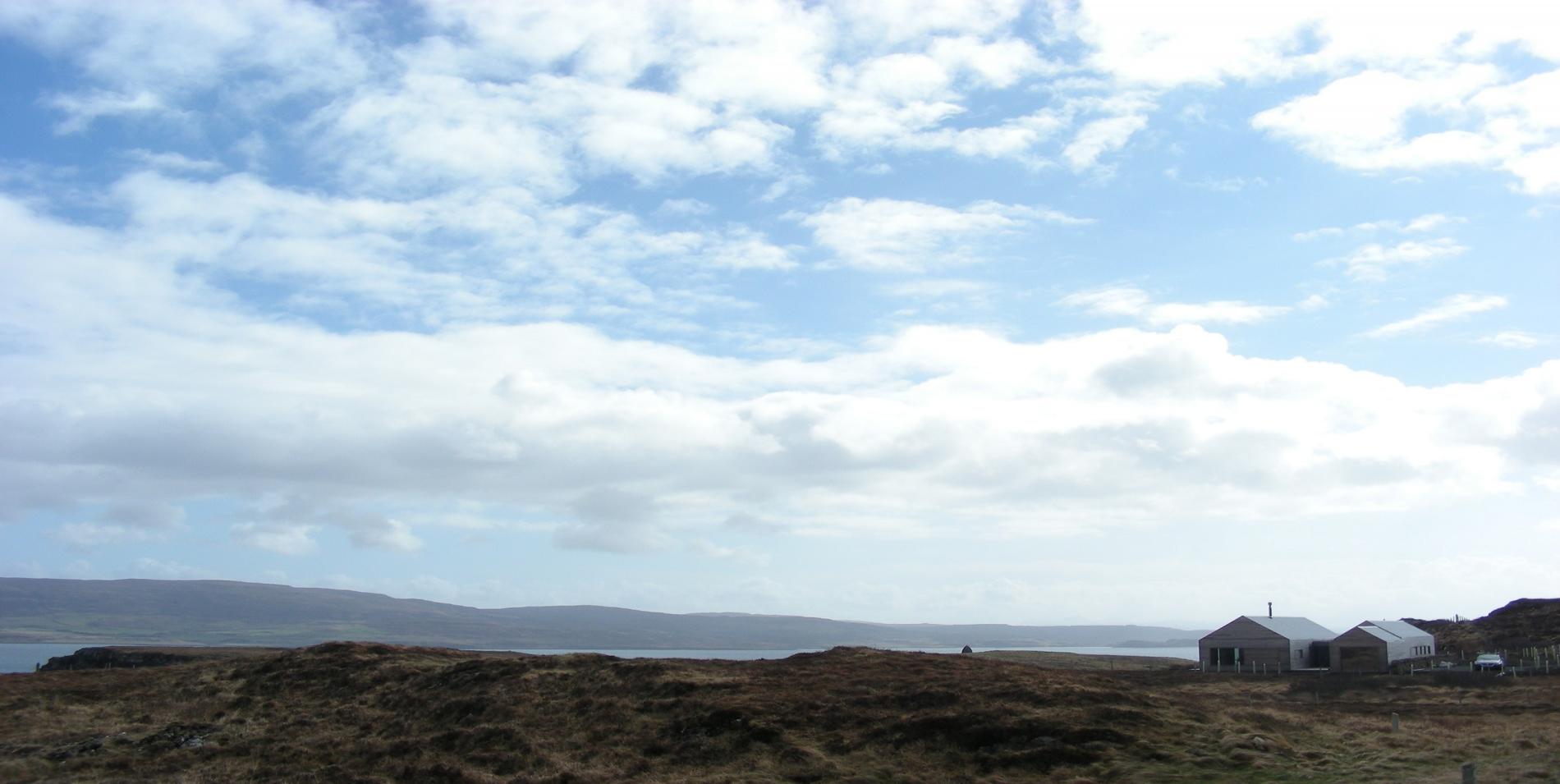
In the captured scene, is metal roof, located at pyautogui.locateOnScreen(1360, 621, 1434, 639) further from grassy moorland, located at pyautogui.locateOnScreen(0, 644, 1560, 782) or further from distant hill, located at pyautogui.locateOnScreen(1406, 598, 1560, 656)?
grassy moorland, located at pyautogui.locateOnScreen(0, 644, 1560, 782)

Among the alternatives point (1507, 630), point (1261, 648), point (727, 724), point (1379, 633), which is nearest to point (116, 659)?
point (727, 724)

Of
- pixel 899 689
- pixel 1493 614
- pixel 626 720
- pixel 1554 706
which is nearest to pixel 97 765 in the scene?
pixel 626 720

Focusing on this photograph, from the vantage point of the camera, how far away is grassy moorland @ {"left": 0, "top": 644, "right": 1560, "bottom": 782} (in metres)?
37.8

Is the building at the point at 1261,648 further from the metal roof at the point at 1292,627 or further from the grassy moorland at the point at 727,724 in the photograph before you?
the grassy moorland at the point at 727,724

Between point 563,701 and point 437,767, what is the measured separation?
920 cm

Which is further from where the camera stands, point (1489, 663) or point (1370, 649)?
point (1370, 649)

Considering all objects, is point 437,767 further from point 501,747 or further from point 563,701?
point 563,701

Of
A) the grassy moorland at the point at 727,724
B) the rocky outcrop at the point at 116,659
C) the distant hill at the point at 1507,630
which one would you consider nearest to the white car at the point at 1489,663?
the grassy moorland at the point at 727,724

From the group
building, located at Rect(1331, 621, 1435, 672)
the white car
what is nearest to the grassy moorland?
the white car

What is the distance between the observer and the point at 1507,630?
371ft

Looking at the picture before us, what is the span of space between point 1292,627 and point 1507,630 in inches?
1463

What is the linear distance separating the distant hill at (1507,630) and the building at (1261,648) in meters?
18.8

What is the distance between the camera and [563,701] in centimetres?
5134

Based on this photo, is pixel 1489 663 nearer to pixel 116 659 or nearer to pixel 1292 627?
pixel 1292 627
